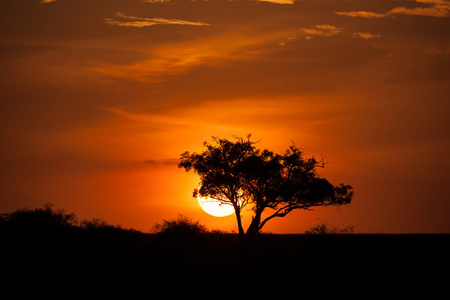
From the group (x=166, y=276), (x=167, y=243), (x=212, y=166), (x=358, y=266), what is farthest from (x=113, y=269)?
(x=212, y=166)

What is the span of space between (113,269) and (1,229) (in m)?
8.25

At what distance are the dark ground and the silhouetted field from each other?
59mm

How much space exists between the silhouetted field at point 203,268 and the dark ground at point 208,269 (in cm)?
6

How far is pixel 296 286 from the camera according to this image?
122 feet

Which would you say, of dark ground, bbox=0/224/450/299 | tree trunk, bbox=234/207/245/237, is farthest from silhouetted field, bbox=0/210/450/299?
tree trunk, bbox=234/207/245/237

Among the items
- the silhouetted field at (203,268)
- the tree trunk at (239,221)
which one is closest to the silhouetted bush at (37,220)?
the silhouetted field at (203,268)

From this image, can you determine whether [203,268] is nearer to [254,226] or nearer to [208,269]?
[208,269]

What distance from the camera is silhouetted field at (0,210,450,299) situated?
118 ft

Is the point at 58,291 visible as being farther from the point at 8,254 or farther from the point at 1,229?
the point at 1,229

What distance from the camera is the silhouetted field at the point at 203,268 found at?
3609 cm

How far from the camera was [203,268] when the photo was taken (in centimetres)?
4216

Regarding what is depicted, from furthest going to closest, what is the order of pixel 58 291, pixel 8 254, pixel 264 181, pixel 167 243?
pixel 264 181, pixel 167 243, pixel 8 254, pixel 58 291

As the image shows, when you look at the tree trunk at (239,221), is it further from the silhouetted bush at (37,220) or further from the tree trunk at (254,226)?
the silhouetted bush at (37,220)

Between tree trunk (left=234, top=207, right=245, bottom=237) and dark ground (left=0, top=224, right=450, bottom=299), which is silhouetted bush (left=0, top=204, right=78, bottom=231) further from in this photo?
tree trunk (left=234, top=207, right=245, bottom=237)
